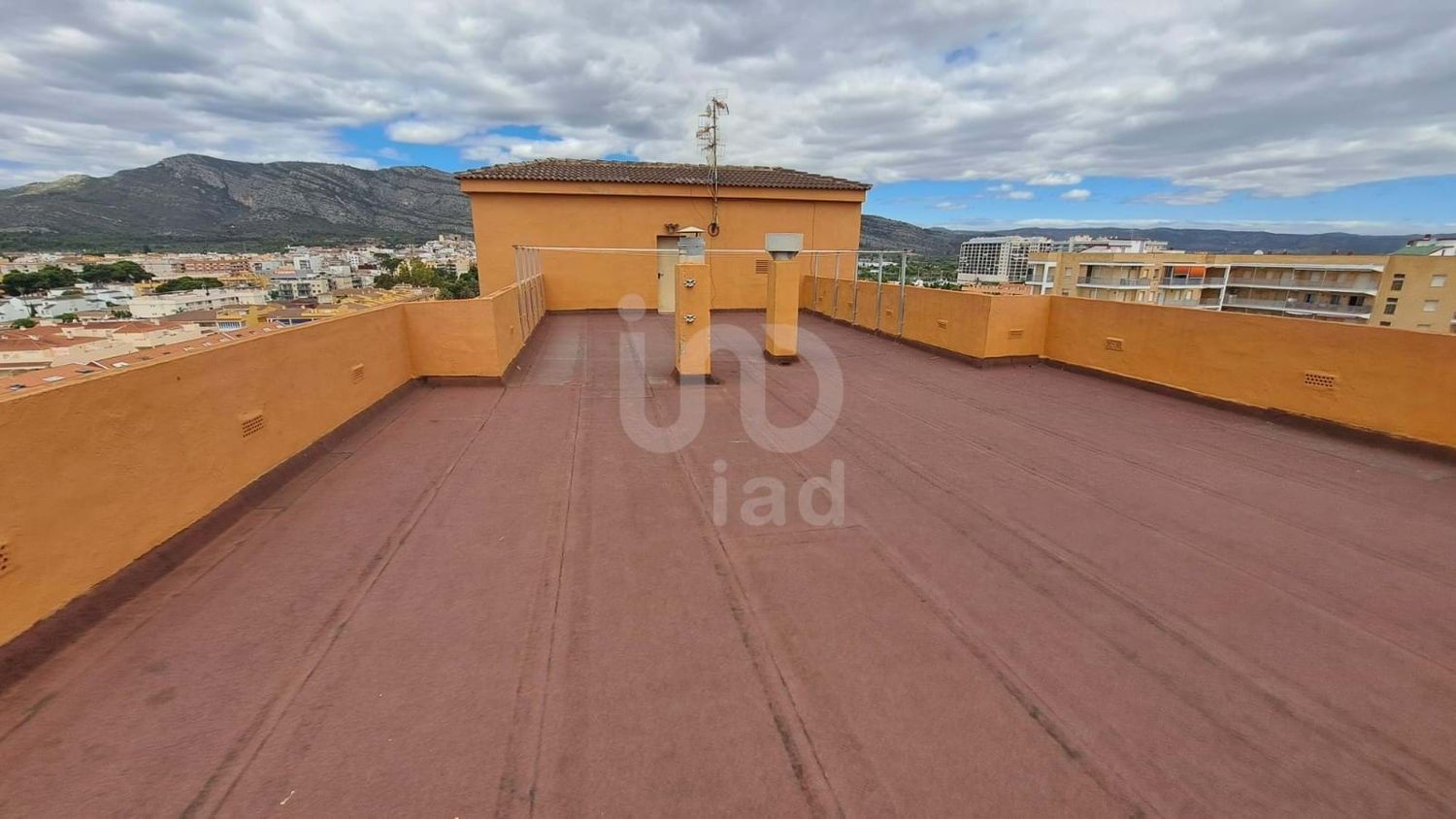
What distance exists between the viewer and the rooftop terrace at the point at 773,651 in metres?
2.04

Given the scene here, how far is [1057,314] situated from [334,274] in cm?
10075

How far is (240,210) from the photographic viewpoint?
115 meters

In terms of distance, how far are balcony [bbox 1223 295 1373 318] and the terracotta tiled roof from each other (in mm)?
59858

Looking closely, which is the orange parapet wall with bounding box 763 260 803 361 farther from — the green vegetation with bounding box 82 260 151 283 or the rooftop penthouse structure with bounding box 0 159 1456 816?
the green vegetation with bounding box 82 260 151 283

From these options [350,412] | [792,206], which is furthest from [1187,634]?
Answer: [792,206]

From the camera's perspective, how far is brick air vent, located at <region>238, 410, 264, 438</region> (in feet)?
13.9

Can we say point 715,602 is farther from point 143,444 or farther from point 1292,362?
point 1292,362

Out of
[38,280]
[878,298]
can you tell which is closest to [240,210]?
[38,280]

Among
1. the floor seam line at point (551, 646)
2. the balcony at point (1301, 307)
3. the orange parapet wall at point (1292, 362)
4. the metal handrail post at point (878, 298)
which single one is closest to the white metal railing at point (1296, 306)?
the balcony at point (1301, 307)

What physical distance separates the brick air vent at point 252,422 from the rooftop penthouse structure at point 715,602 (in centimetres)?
2

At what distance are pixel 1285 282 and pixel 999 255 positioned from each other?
84.1m

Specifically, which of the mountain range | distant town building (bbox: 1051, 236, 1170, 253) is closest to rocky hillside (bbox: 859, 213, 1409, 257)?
the mountain range

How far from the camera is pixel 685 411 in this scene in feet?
22.6

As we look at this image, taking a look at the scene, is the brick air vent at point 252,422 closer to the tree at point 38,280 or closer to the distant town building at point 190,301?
the distant town building at point 190,301
